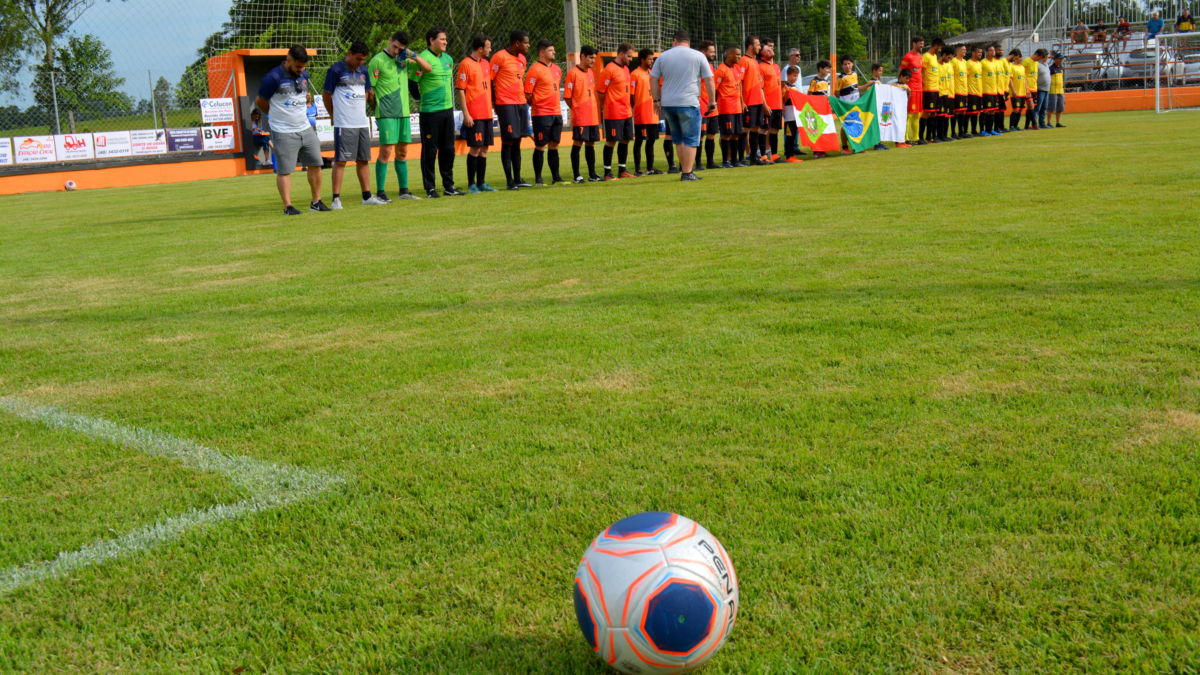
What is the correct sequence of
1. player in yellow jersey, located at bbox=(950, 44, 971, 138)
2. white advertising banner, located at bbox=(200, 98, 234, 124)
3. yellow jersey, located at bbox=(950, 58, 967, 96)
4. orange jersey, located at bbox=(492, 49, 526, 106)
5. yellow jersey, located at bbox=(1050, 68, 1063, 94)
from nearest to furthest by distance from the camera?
orange jersey, located at bbox=(492, 49, 526, 106)
player in yellow jersey, located at bbox=(950, 44, 971, 138)
yellow jersey, located at bbox=(950, 58, 967, 96)
yellow jersey, located at bbox=(1050, 68, 1063, 94)
white advertising banner, located at bbox=(200, 98, 234, 124)

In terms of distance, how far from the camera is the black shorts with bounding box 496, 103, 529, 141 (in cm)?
1400

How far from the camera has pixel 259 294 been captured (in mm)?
6523

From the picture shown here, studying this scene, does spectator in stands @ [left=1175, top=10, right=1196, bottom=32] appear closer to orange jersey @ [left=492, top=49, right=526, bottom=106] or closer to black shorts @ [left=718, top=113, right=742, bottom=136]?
black shorts @ [left=718, top=113, right=742, bottom=136]

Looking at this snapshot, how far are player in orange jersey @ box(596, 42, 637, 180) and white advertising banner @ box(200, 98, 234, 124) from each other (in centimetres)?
1400

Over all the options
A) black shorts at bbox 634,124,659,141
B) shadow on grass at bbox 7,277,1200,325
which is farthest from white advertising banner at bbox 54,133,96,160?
shadow on grass at bbox 7,277,1200,325

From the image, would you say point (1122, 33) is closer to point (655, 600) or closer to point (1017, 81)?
point (1017, 81)

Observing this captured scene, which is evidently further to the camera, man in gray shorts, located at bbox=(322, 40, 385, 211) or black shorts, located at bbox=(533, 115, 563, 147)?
black shorts, located at bbox=(533, 115, 563, 147)

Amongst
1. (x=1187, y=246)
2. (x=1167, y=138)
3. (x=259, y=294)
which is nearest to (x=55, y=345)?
(x=259, y=294)

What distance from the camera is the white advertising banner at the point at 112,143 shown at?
23812 mm

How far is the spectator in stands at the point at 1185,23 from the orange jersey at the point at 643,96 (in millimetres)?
29558

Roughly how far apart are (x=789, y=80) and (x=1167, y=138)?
6.28 metres

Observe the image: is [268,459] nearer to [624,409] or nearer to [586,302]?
[624,409]

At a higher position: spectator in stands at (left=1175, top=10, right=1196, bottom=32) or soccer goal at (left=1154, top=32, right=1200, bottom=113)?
spectator in stands at (left=1175, top=10, right=1196, bottom=32)

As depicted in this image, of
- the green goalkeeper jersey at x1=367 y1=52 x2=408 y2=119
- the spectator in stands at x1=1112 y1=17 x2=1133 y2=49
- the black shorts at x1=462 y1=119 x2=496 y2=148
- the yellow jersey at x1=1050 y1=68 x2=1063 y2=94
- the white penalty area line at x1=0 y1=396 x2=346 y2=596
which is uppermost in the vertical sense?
the spectator in stands at x1=1112 y1=17 x2=1133 y2=49
